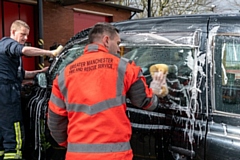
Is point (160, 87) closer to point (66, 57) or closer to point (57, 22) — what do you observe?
point (66, 57)

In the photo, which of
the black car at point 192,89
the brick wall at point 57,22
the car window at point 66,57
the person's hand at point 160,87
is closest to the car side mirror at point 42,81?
the car window at point 66,57

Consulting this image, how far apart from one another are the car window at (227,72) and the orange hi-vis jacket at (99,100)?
44 cm

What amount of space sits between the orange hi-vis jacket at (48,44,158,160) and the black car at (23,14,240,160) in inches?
10.7

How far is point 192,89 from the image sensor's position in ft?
6.68

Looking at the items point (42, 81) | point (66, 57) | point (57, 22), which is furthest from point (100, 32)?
point (57, 22)

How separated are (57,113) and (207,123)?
945 millimetres

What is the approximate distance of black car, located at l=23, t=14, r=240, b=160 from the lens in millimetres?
1916

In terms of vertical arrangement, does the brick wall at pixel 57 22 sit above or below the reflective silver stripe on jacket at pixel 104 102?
above

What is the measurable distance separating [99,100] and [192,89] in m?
0.64

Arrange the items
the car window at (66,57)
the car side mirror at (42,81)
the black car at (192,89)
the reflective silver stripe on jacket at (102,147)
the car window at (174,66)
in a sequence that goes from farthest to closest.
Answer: the car side mirror at (42,81)
the car window at (66,57)
the car window at (174,66)
the black car at (192,89)
the reflective silver stripe on jacket at (102,147)

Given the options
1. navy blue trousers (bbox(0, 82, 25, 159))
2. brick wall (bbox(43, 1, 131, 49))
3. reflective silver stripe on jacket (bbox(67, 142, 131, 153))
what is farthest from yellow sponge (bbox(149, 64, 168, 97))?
brick wall (bbox(43, 1, 131, 49))

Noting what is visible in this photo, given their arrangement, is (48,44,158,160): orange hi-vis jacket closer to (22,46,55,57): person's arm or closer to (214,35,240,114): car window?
(214,35,240,114): car window

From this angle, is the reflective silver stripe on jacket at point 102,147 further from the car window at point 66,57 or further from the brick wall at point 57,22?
the brick wall at point 57,22

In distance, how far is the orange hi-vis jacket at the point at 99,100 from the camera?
5.87 ft
